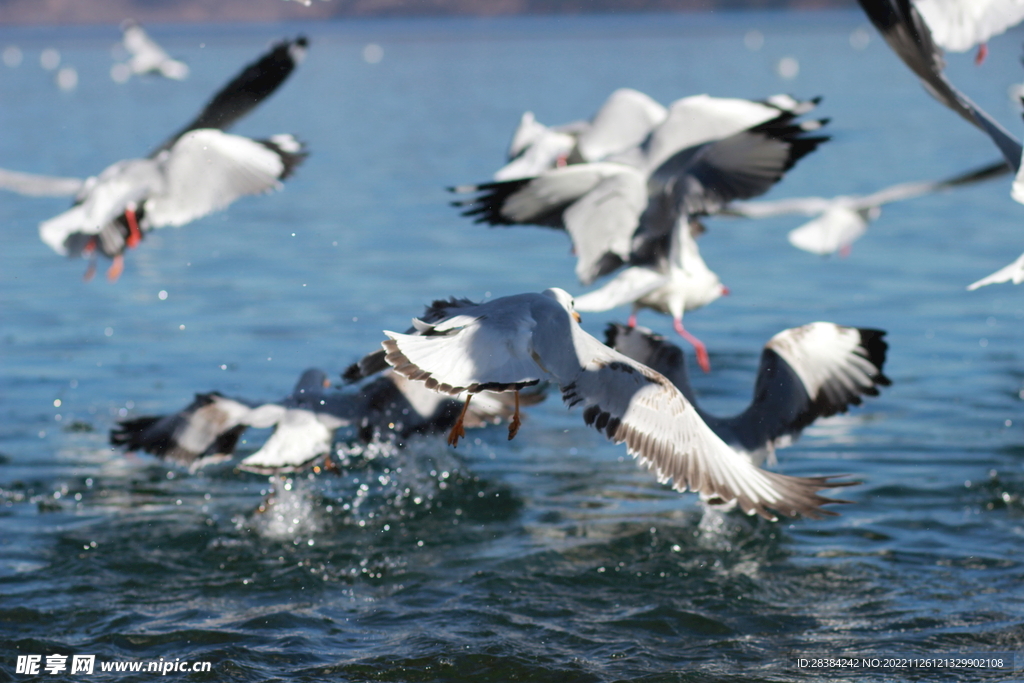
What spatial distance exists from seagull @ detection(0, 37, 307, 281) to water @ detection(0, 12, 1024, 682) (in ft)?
4.85

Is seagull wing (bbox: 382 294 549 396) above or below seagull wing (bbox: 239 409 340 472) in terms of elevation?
above

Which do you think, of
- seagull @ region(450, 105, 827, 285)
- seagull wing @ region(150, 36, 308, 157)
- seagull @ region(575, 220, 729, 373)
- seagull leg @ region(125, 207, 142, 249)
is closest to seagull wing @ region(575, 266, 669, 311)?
seagull @ region(575, 220, 729, 373)

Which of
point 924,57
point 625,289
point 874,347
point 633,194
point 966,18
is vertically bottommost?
point 874,347

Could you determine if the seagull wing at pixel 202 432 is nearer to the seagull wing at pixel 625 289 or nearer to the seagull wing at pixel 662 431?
the seagull wing at pixel 625 289

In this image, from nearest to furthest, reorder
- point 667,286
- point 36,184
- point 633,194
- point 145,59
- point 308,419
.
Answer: point 308,419
point 633,194
point 667,286
point 36,184
point 145,59

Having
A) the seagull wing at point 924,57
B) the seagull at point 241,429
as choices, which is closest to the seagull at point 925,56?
the seagull wing at point 924,57

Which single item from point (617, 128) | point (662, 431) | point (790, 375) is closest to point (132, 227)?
point (617, 128)

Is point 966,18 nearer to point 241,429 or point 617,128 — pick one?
point 617,128

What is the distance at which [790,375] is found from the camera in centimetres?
673

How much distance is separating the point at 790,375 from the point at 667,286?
1765 millimetres

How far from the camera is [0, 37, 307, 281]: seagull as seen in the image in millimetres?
8477

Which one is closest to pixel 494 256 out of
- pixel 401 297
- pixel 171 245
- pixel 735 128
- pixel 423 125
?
pixel 401 297

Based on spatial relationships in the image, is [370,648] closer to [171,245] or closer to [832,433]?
[832,433]

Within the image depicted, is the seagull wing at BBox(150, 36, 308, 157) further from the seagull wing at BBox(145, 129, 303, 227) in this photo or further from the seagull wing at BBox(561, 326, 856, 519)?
the seagull wing at BBox(561, 326, 856, 519)
